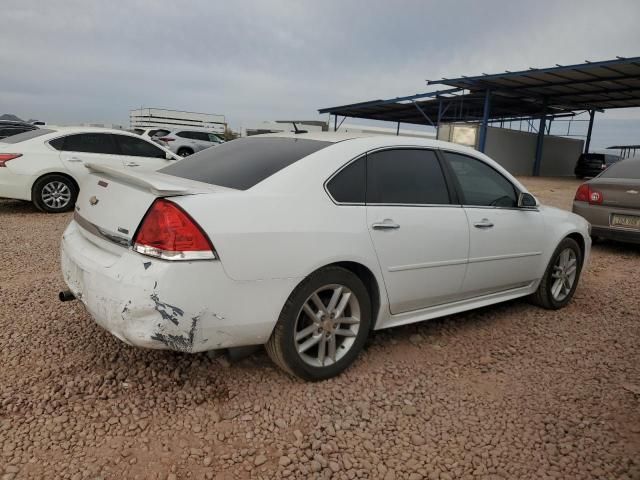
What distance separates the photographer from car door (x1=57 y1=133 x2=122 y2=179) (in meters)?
7.75

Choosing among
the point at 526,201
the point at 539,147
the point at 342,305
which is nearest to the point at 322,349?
the point at 342,305

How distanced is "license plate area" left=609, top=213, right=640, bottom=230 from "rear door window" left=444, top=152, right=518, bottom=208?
11.3 ft

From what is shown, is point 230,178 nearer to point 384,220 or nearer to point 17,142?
point 384,220

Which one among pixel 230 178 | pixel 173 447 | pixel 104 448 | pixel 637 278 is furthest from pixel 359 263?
pixel 637 278

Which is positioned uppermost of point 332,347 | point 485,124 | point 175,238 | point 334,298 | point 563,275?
point 485,124

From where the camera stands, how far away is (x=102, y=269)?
2.40 m

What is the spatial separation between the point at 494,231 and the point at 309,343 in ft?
5.78

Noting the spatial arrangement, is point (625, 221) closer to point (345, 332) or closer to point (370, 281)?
point (370, 281)

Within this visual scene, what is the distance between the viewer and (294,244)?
2.50 metres

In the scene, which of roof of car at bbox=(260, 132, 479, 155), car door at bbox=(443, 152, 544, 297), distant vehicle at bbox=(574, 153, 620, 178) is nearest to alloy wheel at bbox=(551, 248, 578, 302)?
car door at bbox=(443, 152, 544, 297)

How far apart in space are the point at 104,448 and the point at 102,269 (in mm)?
Answer: 832

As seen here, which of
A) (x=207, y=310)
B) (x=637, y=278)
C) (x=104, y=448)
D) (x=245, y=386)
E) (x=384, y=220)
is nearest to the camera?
(x=104, y=448)

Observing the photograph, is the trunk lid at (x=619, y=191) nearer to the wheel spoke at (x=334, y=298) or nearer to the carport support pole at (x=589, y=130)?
the wheel spoke at (x=334, y=298)

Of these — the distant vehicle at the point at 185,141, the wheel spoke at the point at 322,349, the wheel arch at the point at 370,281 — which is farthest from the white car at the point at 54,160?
the distant vehicle at the point at 185,141
